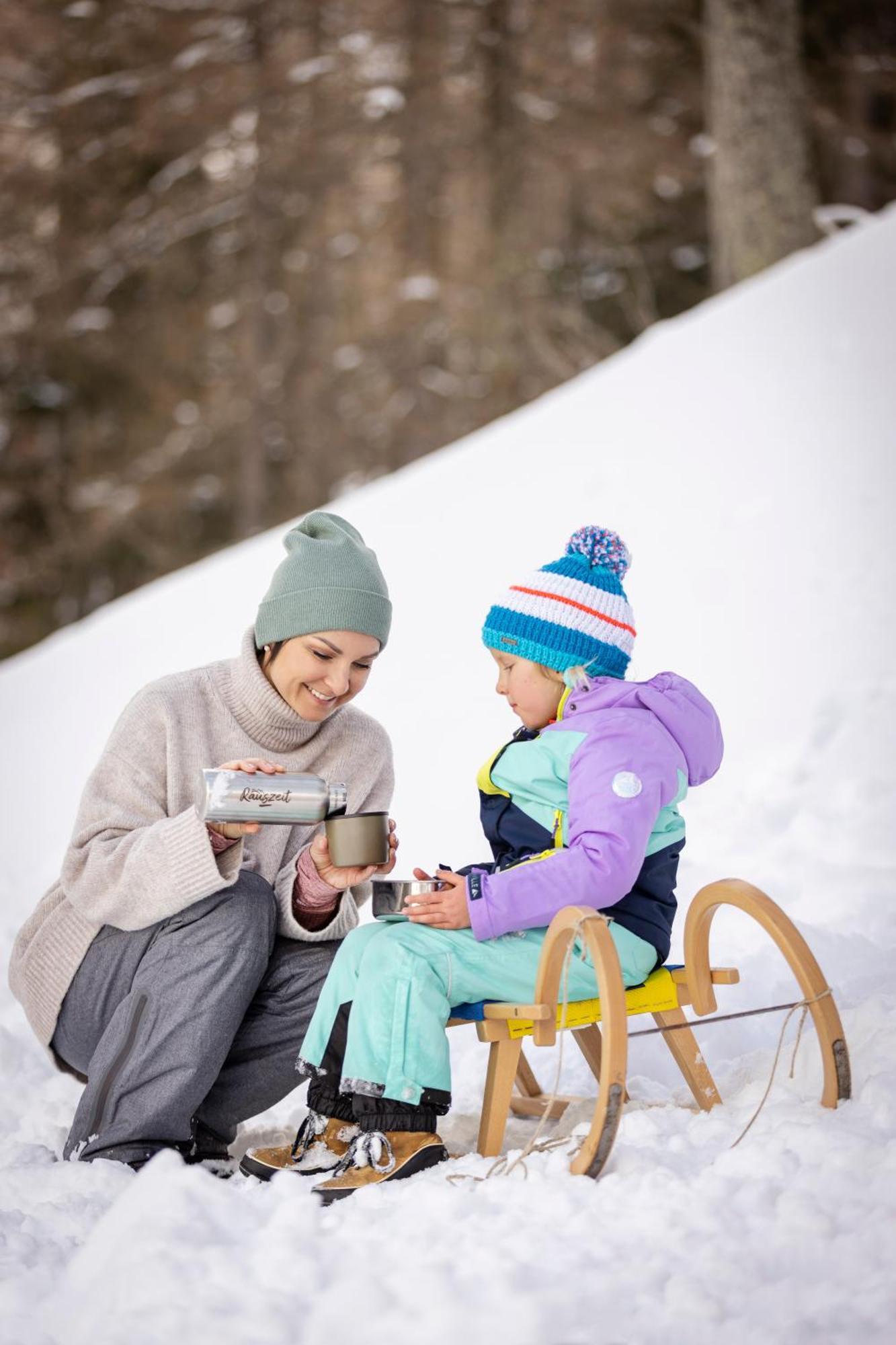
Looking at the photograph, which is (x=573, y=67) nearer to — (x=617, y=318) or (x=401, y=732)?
(x=617, y=318)

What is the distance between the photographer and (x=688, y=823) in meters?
4.47

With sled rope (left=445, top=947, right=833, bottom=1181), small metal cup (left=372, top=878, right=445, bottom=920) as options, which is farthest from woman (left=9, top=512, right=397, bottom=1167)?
sled rope (left=445, top=947, right=833, bottom=1181)

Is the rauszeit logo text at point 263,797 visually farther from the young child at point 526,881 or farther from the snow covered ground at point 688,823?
the snow covered ground at point 688,823

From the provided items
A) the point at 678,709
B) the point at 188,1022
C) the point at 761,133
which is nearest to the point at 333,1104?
the point at 188,1022

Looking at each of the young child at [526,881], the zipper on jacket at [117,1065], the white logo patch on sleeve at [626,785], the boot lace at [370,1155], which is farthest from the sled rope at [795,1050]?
the zipper on jacket at [117,1065]

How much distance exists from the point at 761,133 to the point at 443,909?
712 centimetres

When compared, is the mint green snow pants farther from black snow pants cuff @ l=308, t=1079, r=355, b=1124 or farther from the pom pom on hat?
the pom pom on hat

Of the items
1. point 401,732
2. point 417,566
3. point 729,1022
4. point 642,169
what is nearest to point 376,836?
point 729,1022

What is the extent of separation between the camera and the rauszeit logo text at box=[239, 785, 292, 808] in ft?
8.19

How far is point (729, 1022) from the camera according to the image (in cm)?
334

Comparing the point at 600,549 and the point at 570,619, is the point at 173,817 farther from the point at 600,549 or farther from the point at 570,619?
the point at 600,549

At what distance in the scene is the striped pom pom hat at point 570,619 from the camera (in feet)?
9.22

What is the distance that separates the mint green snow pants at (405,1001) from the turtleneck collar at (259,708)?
610 mm

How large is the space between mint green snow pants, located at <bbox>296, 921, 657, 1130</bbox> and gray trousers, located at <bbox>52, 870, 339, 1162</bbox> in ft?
0.81
